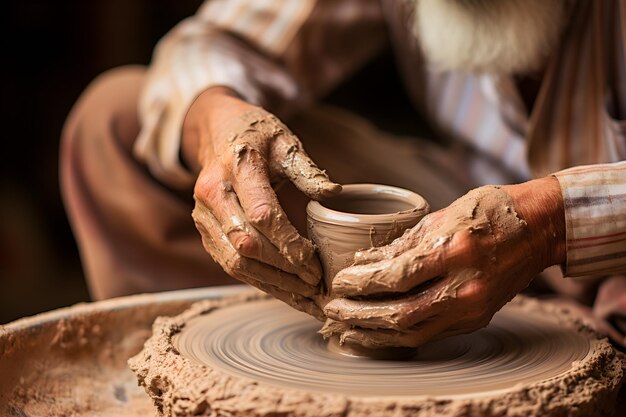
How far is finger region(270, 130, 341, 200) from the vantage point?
1281mm

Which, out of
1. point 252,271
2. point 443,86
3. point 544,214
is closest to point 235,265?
point 252,271

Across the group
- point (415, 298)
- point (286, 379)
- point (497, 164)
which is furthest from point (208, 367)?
point (497, 164)

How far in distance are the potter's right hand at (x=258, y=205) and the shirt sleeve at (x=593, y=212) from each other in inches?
14.5

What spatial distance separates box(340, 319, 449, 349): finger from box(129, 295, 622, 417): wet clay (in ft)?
0.13

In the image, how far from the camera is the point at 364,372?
1.19m

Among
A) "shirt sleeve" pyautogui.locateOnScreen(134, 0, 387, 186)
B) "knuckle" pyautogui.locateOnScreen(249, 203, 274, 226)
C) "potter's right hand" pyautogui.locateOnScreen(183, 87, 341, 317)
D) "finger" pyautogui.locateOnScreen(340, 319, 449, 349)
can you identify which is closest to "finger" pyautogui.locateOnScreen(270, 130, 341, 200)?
"potter's right hand" pyautogui.locateOnScreen(183, 87, 341, 317)

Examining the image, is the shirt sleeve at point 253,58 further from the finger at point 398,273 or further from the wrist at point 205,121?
the finger at point 398,273

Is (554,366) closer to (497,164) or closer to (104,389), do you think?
(104,389)

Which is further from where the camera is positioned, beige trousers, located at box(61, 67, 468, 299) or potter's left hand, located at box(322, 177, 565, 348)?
beige trousers, located at box(61, 67, 468, 299)

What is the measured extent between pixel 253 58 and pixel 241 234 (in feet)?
3.06

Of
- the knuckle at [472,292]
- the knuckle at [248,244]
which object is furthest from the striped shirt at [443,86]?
the knuckle at [248,244]

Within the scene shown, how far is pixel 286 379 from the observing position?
115 cm

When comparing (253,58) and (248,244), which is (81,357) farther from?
(253,58)

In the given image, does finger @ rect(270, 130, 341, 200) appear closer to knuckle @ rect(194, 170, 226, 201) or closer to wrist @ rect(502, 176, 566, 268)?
knuckle @ rect(194, 170, 226, 201)
